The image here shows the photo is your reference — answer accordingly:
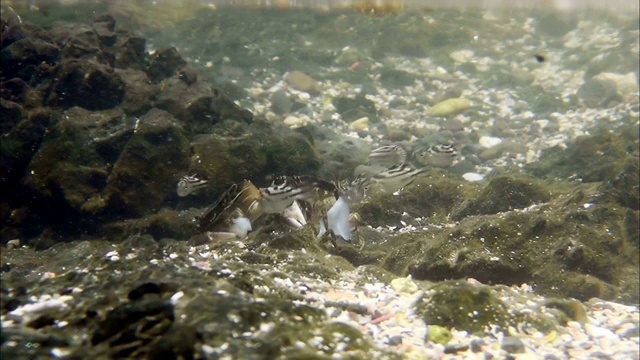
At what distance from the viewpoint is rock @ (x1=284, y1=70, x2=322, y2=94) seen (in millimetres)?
16188

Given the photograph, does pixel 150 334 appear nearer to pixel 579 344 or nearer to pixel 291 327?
pixel 291 327

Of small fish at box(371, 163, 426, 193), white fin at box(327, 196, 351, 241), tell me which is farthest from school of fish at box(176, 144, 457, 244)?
small fish at box(371, 163, 426, 193)

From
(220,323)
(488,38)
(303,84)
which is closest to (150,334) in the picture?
(220,323)

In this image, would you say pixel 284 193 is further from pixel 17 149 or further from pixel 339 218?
pixel 17 149

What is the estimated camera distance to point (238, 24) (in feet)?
69.1

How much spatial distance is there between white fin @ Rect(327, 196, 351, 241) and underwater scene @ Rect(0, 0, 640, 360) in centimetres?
2

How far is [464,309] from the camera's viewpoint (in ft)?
10.6

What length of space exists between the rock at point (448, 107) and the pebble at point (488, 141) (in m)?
1.87

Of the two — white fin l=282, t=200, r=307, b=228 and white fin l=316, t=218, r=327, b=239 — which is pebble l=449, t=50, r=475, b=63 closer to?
white fin l=316, t=218, r=327, b=239

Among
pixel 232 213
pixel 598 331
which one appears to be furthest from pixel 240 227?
pixel 598 331

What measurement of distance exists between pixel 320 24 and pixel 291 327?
21.3 metres

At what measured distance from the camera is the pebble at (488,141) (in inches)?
518

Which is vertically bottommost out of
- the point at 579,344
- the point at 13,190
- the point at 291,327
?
the point at 13,190

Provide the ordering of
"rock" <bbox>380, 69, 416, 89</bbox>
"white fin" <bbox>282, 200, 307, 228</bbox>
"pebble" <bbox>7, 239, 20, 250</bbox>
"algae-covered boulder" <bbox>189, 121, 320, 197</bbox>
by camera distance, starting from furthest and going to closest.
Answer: "rock" <bbox>380, 69, 416, 89</bbox> < "algae-covered boulder" <bbox>189, 121, 320, 197</bbox> < "pebble" <bbox>7, 239, 20, 250</bbox> < "white fin" <bbox>282, 200, 307, 228</bbox>
